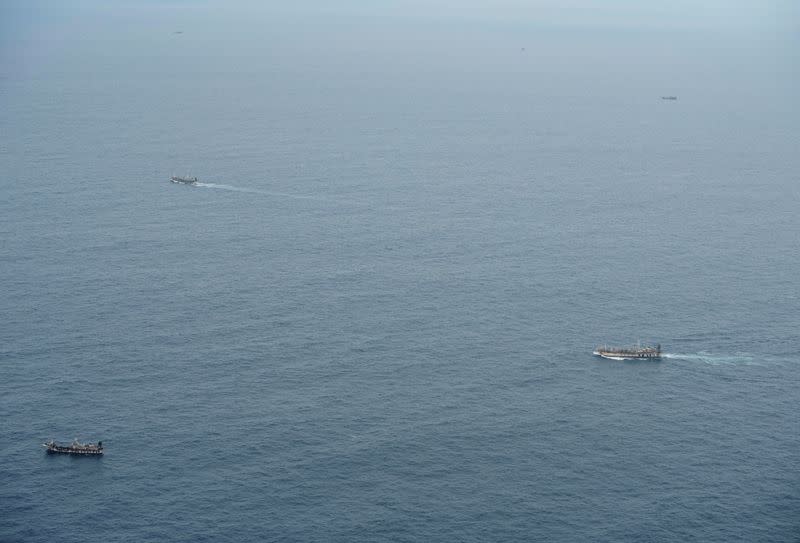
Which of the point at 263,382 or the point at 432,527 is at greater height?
the point at 263,382

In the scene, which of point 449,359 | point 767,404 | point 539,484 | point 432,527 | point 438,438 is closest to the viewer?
point 432,527

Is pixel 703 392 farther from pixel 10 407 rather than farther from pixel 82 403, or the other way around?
pixel 10 407

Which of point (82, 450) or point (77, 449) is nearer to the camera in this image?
point (77, 449)

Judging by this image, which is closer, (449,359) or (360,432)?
(360,432)

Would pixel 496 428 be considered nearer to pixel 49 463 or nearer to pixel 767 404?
pixel 767 404

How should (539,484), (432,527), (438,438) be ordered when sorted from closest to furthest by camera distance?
1. (432,527)
2. (539,484)
3. (438,438)

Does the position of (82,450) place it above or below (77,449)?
below

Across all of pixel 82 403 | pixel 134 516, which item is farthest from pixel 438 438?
pixel 82 403
